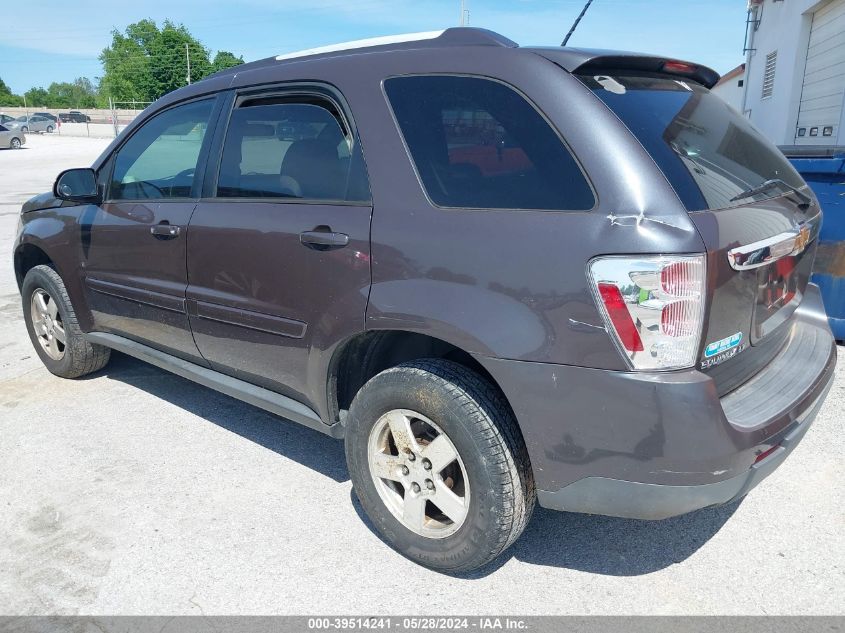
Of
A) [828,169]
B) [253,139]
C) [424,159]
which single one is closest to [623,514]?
[424,159]

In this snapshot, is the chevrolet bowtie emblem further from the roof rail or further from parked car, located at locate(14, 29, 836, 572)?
the roof rail

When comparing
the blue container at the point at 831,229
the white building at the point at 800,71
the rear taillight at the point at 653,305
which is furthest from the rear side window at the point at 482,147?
the white building at the point at 800,71

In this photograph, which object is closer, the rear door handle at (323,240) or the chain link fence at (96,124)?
the rear door handle at (323,240)

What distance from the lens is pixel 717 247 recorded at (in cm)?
202

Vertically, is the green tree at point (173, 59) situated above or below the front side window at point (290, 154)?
above

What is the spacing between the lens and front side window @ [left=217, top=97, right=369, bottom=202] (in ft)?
8.92

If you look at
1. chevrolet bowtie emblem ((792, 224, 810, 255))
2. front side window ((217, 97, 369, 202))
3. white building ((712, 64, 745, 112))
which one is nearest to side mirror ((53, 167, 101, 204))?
front side window ((217, 97, 369, 202))

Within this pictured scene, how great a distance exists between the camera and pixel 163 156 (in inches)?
145

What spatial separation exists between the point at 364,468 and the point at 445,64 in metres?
1.55

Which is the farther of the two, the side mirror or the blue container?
the blue container

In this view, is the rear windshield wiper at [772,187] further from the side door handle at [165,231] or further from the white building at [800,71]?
the white building at [800,71]

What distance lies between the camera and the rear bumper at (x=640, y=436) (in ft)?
6.57

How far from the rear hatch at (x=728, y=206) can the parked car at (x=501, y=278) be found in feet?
0.04

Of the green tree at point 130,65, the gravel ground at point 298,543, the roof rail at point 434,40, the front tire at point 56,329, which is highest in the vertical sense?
the green tree at point 130,65
